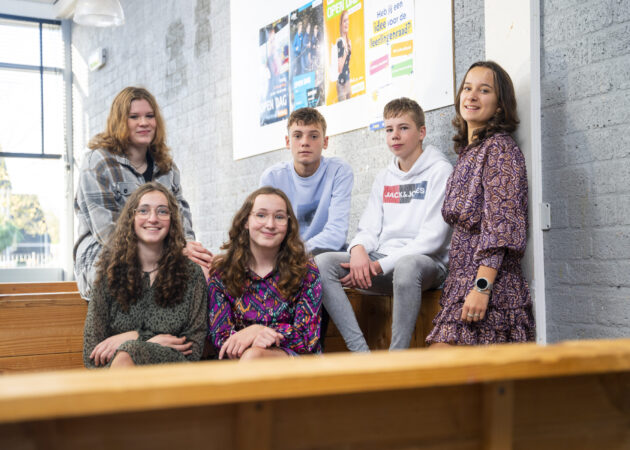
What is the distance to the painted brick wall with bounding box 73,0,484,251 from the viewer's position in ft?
15.6

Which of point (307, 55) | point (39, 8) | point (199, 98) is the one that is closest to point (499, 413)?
point (307, 55)

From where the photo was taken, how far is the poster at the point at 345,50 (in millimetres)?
3557

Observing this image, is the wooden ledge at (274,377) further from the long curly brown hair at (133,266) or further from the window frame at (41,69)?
the window frame at (41,69)

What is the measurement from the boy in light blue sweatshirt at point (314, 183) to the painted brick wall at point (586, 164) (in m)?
0.94

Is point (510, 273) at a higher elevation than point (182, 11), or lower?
lower

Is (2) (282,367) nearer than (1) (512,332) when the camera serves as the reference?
Yes

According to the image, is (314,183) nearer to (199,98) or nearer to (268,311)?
(268,311)

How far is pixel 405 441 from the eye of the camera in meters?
0.78

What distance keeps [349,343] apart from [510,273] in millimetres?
660

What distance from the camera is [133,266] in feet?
7.13

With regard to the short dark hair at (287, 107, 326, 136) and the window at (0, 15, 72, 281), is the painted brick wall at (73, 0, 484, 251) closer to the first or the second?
the short dark hair at (287, 107, 326, 136)

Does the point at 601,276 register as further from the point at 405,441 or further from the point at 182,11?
the point at 182,11

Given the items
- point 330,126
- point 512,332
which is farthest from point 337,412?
point 330,126

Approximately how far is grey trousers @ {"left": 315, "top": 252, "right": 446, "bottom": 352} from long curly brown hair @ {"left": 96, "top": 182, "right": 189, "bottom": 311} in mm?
590
